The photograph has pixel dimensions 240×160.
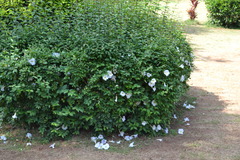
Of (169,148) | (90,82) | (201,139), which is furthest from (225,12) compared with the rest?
(90,82)

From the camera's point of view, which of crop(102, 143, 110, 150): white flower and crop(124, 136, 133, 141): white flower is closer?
crop(102, 143, 110, 150): white flower

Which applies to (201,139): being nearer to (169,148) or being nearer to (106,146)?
(169,148)

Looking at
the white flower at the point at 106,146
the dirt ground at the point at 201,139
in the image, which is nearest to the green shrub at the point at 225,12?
the dirt ground at the point at 201,139

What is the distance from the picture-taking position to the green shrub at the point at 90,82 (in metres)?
3.44

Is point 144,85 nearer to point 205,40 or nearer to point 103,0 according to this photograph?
point 103,0

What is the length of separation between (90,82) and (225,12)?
464 inches

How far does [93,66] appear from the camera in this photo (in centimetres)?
351

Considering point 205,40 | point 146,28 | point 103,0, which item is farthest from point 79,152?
point 205,40

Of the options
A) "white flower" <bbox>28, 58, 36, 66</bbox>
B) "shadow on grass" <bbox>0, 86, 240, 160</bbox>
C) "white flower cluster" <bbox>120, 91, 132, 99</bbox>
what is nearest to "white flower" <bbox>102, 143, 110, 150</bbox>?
"shadow on grass" <bbox>0, 86, 240, 160</bbox>

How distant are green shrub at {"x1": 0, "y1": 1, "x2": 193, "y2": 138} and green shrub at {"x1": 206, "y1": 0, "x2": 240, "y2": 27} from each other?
35.1 ft

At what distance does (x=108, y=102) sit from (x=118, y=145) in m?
0.48

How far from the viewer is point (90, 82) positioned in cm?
342

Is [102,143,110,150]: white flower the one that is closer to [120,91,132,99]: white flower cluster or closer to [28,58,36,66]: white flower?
[120,91,132,99]: white flower cluster

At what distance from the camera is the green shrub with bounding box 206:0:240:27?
13.6m
